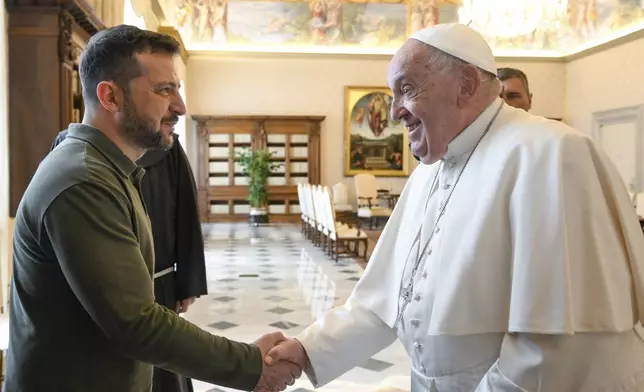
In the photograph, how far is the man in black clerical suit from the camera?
3.26 meters

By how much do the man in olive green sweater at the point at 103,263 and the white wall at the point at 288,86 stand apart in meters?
16.5

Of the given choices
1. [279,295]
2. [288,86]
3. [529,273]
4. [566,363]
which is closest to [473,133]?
[529,273]

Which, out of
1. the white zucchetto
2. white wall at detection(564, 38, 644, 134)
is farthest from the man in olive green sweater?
white wall at detection(564, 38, 644, 134)

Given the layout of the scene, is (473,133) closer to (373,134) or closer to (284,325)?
(284,325)

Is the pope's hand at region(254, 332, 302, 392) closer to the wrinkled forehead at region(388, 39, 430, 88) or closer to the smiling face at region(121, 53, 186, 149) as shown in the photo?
the smiling face at region(121, 53, 186, 149)

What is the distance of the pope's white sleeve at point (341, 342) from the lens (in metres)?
2.23

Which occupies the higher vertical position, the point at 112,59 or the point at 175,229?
the point at 112,59

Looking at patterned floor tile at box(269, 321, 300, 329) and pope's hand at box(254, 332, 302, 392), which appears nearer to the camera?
pope's hand at box(254, 332, 302, 392)

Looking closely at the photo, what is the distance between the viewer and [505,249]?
176 cm

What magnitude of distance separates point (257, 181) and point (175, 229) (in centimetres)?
1286

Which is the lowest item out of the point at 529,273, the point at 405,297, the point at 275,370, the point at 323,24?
the point at 275,370

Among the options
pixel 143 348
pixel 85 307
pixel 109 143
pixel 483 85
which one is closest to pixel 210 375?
pixel 143 348

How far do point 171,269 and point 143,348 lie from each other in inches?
73.4

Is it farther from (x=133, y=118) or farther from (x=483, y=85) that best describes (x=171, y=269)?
(x=483, y=85)
